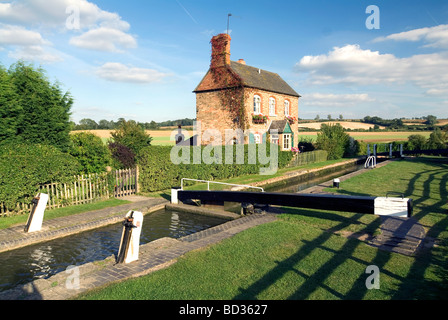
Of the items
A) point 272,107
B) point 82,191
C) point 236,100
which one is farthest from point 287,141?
point 82,191

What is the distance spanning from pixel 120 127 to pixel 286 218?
18.9m

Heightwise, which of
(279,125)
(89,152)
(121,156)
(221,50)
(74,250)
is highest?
(221,50)

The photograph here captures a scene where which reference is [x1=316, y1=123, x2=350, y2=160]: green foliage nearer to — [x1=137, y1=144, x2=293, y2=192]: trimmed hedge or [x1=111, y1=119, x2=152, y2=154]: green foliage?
[x1=137, y1=144, x2=293, y2=192]: trimmed hedge

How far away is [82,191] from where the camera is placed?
13.1 metres

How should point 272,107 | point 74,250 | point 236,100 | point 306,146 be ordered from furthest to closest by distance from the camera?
point 306,146 → point 272,107 → point 236,100 → point 74,250

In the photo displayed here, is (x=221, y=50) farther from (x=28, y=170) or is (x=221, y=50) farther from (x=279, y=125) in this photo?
(x=28, y=170)

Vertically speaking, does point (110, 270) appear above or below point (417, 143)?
below

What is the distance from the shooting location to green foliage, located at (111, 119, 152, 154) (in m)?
23.7

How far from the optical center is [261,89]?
93.4ft

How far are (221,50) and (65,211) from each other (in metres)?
21.1

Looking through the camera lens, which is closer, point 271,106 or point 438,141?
point 271,106

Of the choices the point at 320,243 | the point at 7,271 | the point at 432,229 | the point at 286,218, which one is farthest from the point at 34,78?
the point at 432,229
